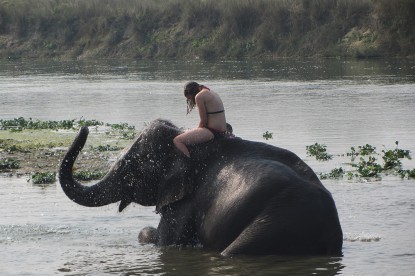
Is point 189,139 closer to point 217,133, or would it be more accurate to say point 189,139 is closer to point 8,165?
point 217,133

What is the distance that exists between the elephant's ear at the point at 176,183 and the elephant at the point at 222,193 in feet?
0.03

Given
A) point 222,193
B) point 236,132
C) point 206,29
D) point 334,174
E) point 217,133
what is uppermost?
point 206,29

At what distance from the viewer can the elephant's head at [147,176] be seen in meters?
11.3

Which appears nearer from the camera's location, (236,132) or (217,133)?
(217,133)

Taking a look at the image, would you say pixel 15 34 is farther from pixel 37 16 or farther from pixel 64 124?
pixel 64 124

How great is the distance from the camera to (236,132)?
74.8 ft

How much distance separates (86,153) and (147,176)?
8.08 metres

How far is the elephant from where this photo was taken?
10.3 meters

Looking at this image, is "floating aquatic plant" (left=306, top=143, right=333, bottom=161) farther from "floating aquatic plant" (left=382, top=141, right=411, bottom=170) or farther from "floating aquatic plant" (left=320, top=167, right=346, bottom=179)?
"floating aquatic plant" (left=320, top=167, right=346, bottom=179)

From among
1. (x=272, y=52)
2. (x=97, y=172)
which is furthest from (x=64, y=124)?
(x=272, y=52)

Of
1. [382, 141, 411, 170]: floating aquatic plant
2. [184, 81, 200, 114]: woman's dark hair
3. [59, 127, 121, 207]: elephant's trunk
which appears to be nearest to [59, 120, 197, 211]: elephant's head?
[59, 127, 121, 207]: elephant's trunk

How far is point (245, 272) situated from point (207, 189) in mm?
1294

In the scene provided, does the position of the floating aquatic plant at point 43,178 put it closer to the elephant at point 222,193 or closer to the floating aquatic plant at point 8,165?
the floating aquatic plant at point 8,165

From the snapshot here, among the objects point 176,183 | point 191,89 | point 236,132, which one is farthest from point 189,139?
point 236,132
